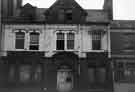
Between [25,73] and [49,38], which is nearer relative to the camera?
[25,73]

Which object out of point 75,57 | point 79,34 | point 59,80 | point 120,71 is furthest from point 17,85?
point 120,71

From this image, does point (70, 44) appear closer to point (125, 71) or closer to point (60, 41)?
point (60, 41)

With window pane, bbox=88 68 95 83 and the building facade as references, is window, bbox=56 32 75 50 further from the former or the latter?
window pane, bbox=88 68 95 83

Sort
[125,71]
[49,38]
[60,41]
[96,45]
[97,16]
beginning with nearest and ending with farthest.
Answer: [49,38], [60,41], [96,45], [125,71], [97,16]

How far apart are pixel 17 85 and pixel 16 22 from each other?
7.02 meters

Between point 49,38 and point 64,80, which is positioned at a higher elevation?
point 49,38

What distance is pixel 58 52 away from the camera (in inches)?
897

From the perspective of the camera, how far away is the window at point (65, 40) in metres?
23.2

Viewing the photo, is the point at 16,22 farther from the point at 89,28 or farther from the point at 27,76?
the point at 89,28

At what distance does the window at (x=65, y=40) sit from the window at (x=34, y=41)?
2330 mm

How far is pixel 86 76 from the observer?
22.7 metres

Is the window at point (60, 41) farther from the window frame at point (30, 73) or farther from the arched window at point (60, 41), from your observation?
the window frame at point (30, 73)

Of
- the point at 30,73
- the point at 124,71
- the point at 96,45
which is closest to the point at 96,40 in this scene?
the point at 96,45

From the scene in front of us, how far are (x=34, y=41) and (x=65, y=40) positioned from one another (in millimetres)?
3497
